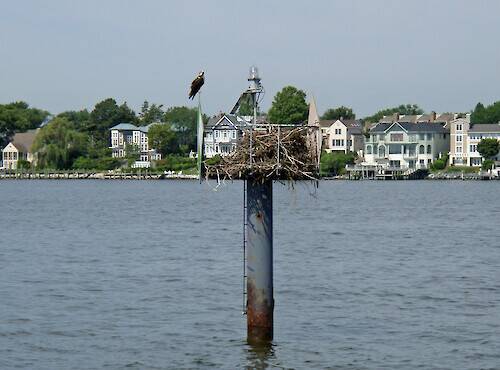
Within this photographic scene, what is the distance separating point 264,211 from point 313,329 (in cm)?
625

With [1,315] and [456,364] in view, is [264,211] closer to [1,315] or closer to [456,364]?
[456,364]

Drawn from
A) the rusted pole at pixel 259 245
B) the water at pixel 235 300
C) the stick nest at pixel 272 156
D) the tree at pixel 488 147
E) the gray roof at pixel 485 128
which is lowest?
the water at pixel 235 300

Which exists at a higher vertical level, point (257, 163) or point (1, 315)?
point (257, 163)

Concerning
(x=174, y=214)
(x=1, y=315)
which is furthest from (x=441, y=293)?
(x=174, y=214)

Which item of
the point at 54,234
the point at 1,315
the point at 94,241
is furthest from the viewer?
the point at 54,234

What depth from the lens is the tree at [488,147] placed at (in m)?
185

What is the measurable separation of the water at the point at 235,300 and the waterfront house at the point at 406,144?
132941mm

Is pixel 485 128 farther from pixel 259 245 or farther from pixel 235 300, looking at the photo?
pixel 259 245

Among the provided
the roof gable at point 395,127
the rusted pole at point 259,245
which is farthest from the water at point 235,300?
the roof gable at point 395,127

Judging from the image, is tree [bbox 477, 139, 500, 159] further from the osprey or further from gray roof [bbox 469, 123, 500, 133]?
the osprey

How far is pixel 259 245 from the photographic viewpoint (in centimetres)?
2050

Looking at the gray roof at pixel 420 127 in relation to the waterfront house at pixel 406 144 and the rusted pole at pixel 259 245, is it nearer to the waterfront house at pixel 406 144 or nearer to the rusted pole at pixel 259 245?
the waterfront house at pixel 406 144

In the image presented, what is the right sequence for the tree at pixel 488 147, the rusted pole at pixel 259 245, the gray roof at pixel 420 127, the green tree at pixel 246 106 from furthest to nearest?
1. the gray roof at pixel 420 127
2. the tree at pixel 488 147
3. the green tree at pixel 246 106
4. the rusted pole at pixel 259 245

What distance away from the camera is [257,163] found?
19812 millimetres
